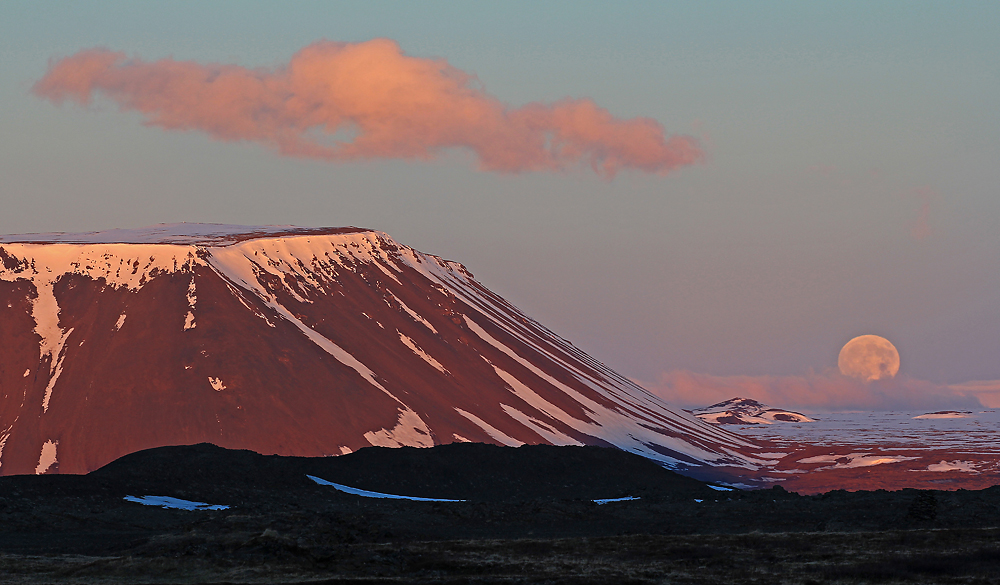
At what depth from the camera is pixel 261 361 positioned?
121 m

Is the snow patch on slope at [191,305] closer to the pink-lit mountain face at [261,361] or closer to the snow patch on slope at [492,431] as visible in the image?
the pink-lit mountain face at [261,361]

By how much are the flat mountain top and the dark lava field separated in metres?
69.9

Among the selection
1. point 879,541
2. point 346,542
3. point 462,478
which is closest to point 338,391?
point 462,478

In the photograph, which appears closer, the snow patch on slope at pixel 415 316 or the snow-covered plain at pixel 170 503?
the snow-covered plain at pixel 170 503

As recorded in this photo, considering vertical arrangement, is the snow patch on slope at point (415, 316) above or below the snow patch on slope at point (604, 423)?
above

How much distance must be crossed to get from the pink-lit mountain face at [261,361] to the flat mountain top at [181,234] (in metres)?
0.54

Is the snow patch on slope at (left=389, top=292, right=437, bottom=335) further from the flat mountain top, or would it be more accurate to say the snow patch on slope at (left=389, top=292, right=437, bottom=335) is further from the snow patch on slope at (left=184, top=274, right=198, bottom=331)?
the snow patch on slope at (left=184, top=274, right=198, bottom=331)

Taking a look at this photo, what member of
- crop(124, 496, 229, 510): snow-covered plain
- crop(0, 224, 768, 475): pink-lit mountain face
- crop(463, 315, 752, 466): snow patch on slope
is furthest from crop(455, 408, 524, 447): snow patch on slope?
crop(124, 496, 229, 510): snow-covered plain

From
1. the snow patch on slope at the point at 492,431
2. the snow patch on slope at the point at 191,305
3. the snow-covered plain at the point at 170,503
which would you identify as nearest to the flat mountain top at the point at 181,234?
the snow patch on slope at the point at 191,305

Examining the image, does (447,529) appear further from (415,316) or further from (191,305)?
(415,316)

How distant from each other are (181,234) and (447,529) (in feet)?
377

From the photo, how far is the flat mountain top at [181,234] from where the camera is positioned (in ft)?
475

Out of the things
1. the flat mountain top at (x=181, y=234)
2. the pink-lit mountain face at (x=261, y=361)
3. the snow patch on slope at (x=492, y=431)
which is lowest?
the snow patch on slope at (x=492, y=431)

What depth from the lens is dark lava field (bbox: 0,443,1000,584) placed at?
3606cm
